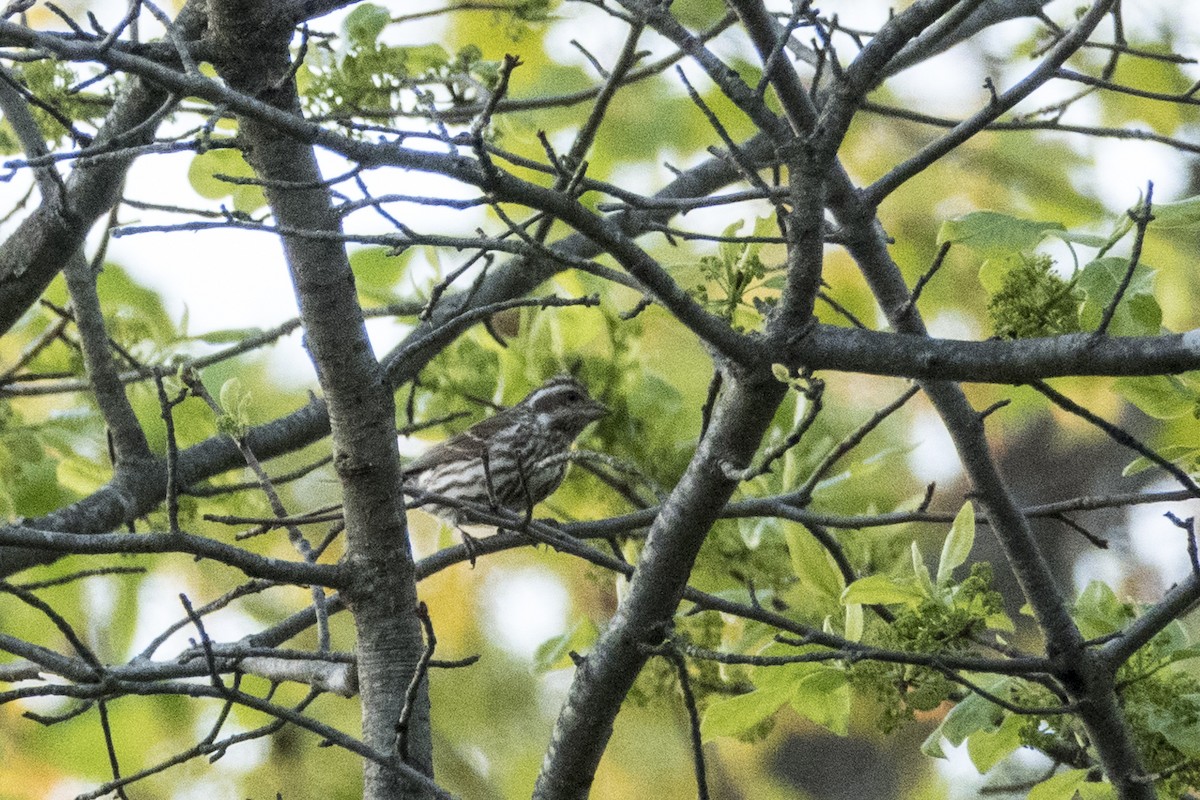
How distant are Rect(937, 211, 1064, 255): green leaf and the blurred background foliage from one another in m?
0.04

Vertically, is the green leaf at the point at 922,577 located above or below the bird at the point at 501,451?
below

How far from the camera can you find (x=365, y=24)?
4.06 metres

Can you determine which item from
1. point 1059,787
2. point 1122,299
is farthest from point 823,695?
point 1122,299

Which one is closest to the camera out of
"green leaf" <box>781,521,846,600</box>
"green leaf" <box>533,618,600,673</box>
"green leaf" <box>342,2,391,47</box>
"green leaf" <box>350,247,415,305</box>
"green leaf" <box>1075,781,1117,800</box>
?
"green leaf" <box>1075,781,1117,800</box>

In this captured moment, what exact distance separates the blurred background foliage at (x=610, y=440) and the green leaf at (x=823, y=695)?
0.09 feet

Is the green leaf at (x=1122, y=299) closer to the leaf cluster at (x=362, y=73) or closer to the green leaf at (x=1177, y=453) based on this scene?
the green leaf at (x=1177, y=453)

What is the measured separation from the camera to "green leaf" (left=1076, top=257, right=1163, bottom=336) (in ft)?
9.60

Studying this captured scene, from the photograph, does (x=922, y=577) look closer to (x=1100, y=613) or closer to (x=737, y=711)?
(x=737, y=711)

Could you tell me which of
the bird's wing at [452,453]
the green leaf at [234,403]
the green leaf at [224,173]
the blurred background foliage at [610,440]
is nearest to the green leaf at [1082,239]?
the blurred background foliage at [610,440]

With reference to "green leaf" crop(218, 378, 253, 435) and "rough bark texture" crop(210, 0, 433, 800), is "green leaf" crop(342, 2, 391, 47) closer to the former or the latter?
"rough bark texture" crop(210, 0, 433, 800)

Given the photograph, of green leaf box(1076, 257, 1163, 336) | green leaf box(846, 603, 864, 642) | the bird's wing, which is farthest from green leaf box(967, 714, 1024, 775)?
the bird's wing

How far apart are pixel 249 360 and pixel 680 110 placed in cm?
223

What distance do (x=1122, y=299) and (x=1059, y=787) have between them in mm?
1225

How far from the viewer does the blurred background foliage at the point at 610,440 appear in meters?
4.52
